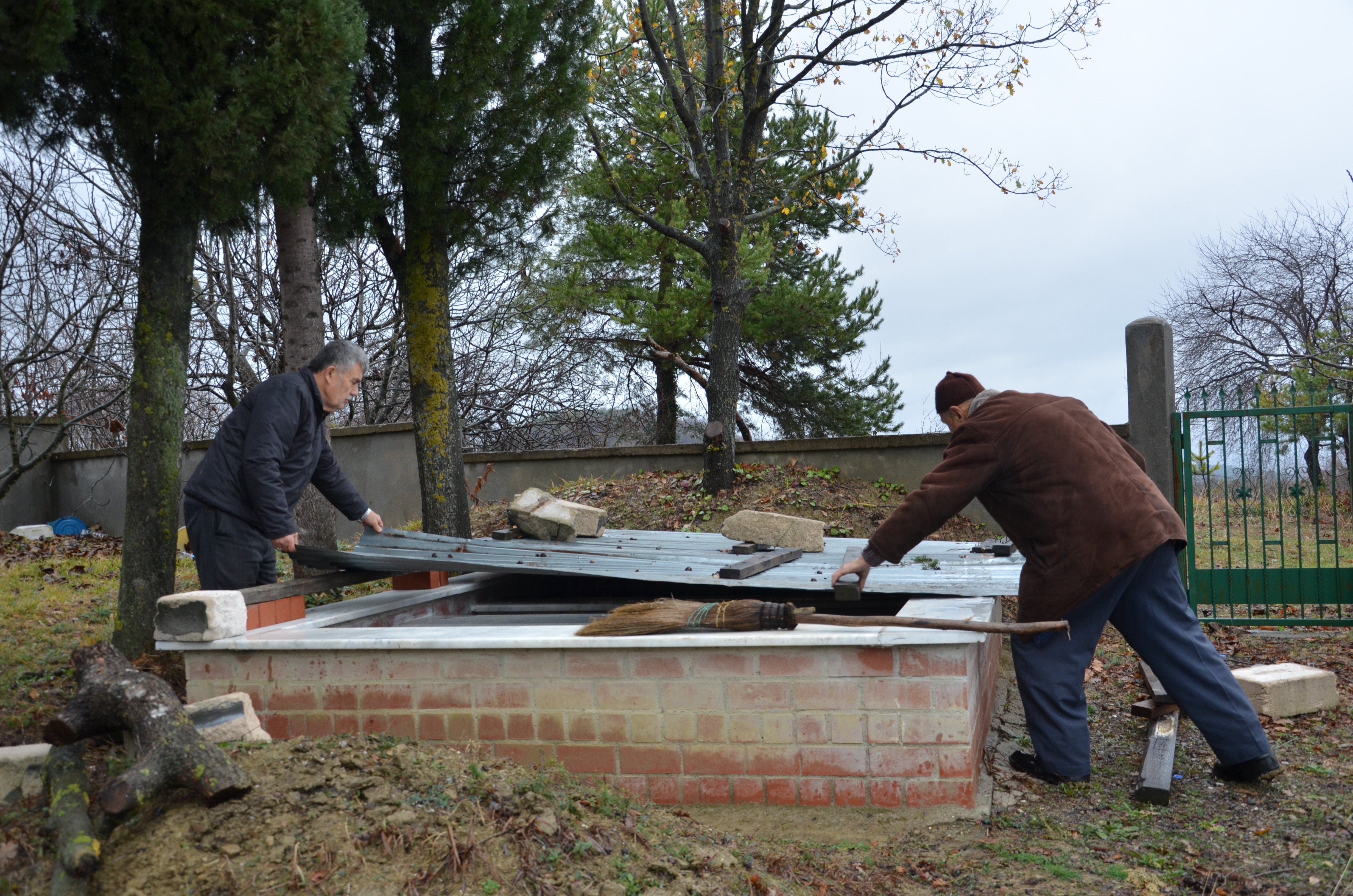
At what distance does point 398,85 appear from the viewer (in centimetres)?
743

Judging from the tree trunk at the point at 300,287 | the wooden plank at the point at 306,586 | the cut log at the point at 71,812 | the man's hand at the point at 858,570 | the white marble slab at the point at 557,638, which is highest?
the tree trunk at the point at 300,287

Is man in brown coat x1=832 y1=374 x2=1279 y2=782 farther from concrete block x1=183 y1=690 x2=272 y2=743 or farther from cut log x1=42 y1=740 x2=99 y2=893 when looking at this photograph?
cut log x1=42 y1=740 x2=99 y2=893

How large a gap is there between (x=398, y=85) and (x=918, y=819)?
6383 millimetres

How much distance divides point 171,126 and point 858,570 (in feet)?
13.7

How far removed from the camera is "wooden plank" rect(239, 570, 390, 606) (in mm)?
4527

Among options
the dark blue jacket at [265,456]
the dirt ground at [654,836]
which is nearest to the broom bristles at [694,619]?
the dirt ground at [654,836]

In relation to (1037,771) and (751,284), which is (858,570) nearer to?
(1037,771)

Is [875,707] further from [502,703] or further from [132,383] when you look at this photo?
[132,383]

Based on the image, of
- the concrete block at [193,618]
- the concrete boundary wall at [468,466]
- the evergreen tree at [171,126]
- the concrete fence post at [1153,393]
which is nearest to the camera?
the concrete block at [193,618]

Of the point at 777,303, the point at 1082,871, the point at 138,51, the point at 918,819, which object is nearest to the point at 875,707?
the point at 918,819

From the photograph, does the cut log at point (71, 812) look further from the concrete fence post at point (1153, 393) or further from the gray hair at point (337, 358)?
the concrete fence post at point (1153, 393)

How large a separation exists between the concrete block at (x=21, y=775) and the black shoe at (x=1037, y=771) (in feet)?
12.6

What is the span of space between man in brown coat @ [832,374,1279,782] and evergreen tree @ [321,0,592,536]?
4549 millimetres

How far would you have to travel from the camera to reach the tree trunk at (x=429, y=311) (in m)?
7.38
